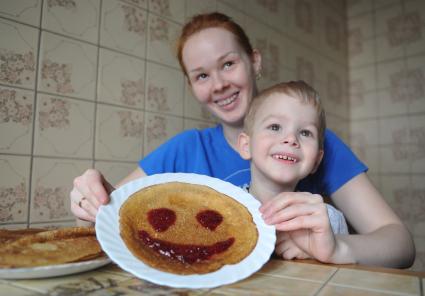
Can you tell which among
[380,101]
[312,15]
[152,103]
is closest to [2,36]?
[152,103]

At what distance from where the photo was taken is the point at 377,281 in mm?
509

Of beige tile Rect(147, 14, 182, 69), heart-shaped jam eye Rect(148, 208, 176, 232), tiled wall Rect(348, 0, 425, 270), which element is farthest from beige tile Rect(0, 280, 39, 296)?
tiled wall Rect(348, 0, 425, 270)

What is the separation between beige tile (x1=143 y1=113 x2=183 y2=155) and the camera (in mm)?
1418

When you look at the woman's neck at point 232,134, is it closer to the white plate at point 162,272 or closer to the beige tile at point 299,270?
the white plate at point 162,272

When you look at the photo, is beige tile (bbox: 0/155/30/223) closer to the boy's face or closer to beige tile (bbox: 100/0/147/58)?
beige tile (bbox: 100/0/147/58)

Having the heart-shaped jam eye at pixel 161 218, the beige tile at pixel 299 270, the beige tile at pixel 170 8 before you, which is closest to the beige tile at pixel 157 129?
the beige tile at pixel 170 8

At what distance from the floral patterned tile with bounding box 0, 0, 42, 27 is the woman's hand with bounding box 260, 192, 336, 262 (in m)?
0.96

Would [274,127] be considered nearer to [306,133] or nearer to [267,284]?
[306,133]

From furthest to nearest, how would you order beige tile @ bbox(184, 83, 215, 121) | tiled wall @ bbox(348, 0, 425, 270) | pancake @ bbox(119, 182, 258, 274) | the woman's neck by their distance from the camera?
tiled wall @ bbox(348, 0, 425, 270), beige tile @ bbox(184, 83, 215, 121), the woman's neck, pancake @ bbox(119, 182, 258, 274)

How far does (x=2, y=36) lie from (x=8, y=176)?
16.7 inches

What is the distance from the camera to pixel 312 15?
234cm

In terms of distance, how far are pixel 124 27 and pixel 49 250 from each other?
105 cm

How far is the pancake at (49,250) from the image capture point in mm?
476

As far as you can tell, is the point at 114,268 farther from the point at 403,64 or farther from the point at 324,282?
the point at 403,64
